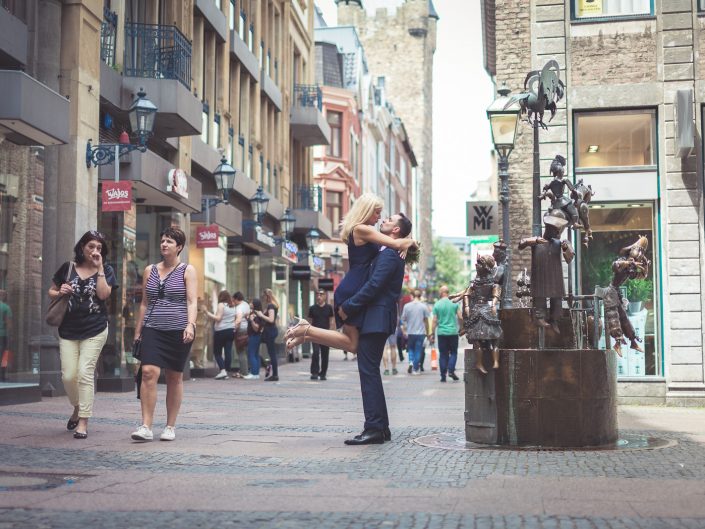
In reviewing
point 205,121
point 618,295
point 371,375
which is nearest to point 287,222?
point 205,121

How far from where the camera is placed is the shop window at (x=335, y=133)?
55.1 meters

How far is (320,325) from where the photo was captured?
23.0m

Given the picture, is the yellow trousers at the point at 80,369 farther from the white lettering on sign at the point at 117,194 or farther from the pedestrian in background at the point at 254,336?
the pedestrian in background at the point at 254,336

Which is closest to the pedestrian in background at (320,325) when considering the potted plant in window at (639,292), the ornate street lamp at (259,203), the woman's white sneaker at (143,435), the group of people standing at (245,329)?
the group of people standing at (245,329)

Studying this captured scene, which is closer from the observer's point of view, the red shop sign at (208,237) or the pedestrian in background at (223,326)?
the pedestrian in background at (223,326)

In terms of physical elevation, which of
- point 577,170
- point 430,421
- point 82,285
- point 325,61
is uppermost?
point 325,61

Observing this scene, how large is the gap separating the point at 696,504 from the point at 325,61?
51504 millimetres

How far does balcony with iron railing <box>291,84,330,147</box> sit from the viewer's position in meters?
36.8

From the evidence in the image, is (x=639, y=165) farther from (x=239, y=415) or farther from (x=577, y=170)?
(x=239, y=415)

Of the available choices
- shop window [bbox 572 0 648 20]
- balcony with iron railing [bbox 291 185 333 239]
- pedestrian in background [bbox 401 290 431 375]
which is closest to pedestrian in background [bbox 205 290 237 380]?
pedestrian in background [bbox 401 290 431 375]

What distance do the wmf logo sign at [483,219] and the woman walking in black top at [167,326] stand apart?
340 inches

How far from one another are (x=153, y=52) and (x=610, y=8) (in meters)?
8.03

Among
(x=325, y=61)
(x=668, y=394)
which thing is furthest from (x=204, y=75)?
(x=325, y=61)

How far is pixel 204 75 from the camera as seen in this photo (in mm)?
25781
